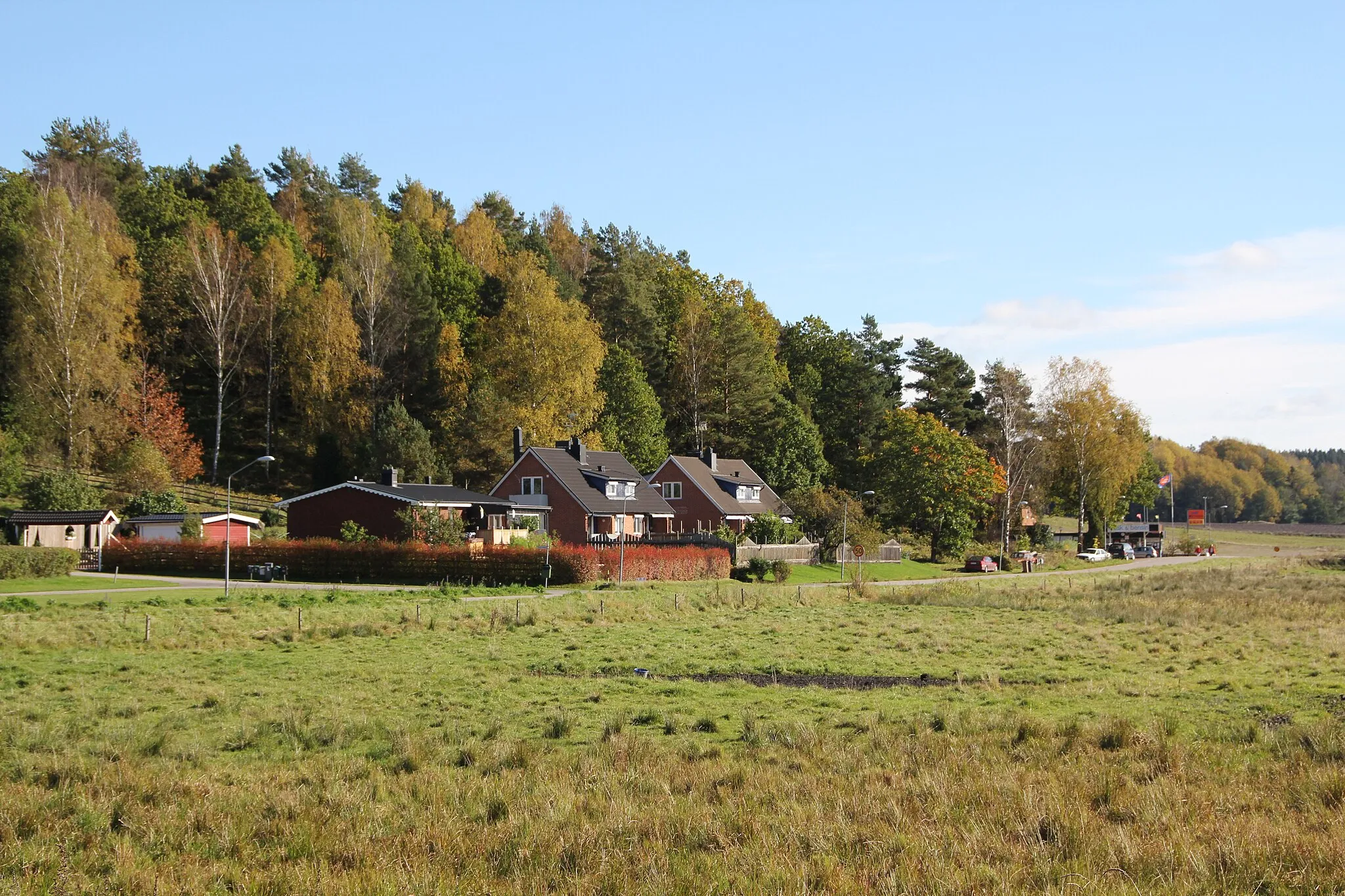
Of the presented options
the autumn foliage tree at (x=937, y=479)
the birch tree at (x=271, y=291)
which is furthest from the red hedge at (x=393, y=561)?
the autumn foliage tree at (x=937, y=479)

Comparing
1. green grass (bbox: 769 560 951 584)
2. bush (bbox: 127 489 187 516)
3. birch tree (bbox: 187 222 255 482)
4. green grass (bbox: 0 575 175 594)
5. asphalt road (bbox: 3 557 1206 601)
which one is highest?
birch tree (bbox: 187 222 255 482)

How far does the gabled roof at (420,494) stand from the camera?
202ft

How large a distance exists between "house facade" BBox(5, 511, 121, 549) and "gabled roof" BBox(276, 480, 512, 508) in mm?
9872

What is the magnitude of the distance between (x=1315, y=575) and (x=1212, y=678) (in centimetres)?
5355

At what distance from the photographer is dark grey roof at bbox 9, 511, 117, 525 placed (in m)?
54.9

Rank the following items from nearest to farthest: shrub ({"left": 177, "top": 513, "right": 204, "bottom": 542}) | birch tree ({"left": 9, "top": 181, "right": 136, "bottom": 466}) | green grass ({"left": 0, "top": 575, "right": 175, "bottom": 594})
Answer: green grass ({"left": 0, "top": 575, "right": 175, "bottom": 594}) → shrub ({"left": 177, "top": 513, "right": 204, "bottom": 542}) → birch tree ({"left": 9, "top": 181, "right": 136, "bottom": 466})

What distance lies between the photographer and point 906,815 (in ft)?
34.5

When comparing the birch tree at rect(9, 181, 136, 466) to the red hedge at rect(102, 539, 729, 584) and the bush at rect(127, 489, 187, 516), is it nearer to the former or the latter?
the bush at rect(127, 489, 187, 516)

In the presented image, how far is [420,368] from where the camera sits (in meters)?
81.6

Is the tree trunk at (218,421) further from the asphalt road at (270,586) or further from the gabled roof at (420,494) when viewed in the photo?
the asphalt road at (270,586)

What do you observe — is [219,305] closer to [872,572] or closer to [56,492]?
[56,492]

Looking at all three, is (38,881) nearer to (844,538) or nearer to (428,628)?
(428,628)

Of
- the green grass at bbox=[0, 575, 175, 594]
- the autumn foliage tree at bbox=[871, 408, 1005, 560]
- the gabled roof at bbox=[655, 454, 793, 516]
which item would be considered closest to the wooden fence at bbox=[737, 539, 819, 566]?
the gabled roof at bbox=[655, 454, 793, 516]

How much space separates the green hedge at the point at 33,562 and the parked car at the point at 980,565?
5639 cm
